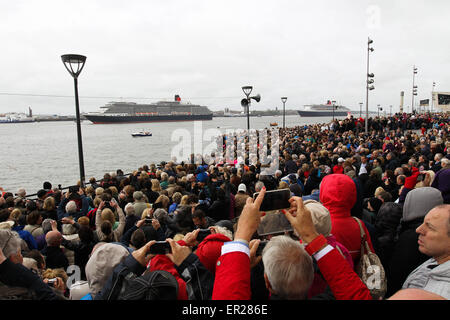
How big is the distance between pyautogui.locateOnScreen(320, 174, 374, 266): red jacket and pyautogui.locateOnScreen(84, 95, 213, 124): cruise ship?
348 ft

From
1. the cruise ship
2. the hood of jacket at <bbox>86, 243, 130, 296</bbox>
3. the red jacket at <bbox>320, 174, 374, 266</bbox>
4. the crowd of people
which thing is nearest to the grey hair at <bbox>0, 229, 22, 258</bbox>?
the crowd of people

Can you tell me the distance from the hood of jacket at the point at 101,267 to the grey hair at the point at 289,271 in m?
1.14

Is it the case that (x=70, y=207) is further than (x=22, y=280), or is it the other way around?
(x=70, y=207)

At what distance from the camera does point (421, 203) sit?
7.77 ft

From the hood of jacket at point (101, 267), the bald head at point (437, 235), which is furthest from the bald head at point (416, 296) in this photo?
the hood of jacket at point (101, 267)

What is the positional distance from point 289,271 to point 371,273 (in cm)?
87

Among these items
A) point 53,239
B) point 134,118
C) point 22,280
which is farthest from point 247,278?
point 134,118

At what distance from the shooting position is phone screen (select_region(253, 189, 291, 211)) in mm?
1698

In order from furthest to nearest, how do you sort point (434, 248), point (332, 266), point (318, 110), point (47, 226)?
1. point (318, 110)
2. point (47, 226)
3. point (434, 248)
4. point (332, 266)

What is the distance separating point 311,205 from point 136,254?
3.85ft

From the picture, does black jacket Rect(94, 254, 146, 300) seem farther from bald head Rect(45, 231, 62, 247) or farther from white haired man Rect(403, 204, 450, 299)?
bald head Rect(45, 231, 62, 247)

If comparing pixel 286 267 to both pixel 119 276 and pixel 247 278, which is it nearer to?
pixel 247 278

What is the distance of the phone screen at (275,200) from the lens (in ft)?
5.57
